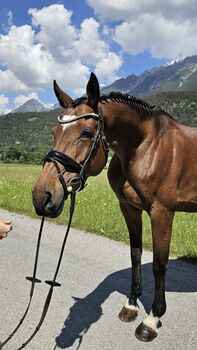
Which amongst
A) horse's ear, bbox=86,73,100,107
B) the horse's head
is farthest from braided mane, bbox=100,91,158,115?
the horse's head

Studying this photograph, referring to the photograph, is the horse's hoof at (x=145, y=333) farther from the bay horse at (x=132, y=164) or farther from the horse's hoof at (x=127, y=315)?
the horse's hoof at (x=127, y=315)

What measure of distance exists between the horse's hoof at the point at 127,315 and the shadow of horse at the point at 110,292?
212mm

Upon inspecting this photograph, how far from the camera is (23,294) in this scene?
4363 millimetres

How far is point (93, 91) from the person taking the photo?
2949 mm

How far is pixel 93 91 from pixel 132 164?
0.86 meters

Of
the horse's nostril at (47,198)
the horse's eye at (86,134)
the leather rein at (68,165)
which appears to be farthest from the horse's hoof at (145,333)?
the horse's eye at (86,134)

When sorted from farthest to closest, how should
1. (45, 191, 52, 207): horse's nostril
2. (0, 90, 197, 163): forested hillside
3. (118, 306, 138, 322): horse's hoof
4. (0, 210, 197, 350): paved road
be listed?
(0, 90, 197, 163): forested hillside < (118, 306, 138, 322): horse's hoof < (0, 210, 197, 350): paved road < (45, 191, 52, 207): horse's nostril

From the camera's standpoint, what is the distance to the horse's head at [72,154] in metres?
2.72

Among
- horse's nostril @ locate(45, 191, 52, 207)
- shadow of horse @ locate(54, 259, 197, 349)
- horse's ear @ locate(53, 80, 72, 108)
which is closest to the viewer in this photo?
horse's nostril @ locate(45, 191, 52, 207)

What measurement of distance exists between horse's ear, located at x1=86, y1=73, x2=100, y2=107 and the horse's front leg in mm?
1131

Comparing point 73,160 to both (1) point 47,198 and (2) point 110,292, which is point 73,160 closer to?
(1) point 47,198

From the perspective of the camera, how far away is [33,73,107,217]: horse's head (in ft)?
8.94

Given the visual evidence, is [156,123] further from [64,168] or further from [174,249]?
[174,249]

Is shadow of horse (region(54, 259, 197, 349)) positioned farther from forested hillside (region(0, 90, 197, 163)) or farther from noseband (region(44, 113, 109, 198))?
forested hillside (region(0, 90, 197, 163))
